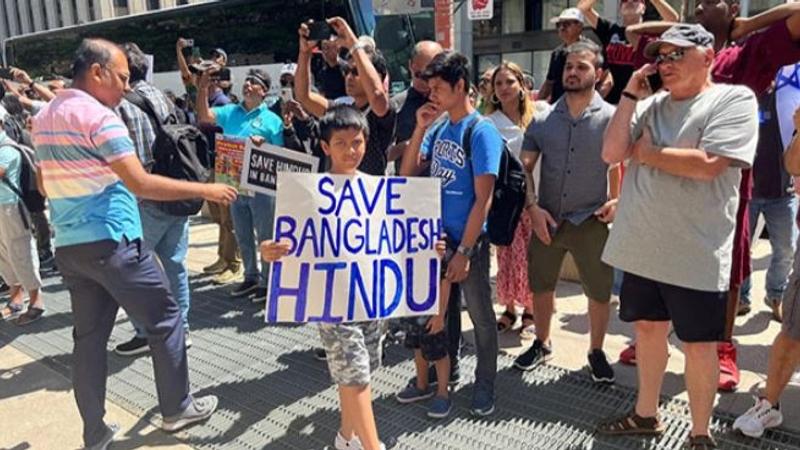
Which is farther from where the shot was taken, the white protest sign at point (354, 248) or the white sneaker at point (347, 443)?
the white sneaker at point (347, 443)

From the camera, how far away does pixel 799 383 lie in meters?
3.26

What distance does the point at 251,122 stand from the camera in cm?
475

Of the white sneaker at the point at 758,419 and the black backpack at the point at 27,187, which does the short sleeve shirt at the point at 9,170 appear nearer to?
the black backpack at the point at 27,187

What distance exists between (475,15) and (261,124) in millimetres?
2868

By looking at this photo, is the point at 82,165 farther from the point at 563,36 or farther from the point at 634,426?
the point at 563,36

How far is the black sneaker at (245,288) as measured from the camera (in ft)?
17.3

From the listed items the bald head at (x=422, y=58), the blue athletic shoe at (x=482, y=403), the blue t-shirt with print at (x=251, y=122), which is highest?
the bald head at (x=422, y=58)

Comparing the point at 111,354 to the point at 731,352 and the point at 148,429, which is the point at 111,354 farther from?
the point at 731,352

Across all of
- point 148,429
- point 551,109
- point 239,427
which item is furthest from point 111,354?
point 551,109

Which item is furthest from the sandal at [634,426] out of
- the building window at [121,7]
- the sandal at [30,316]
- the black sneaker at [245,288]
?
the building window at [121,7]

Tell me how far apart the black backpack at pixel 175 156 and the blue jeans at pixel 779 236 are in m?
3.77

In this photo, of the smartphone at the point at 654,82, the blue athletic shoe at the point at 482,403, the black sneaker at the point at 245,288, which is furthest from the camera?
the black sneaker at the point at 245,288

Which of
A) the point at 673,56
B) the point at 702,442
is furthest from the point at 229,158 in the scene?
the point at 702,442

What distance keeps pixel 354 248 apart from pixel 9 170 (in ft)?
11.8
